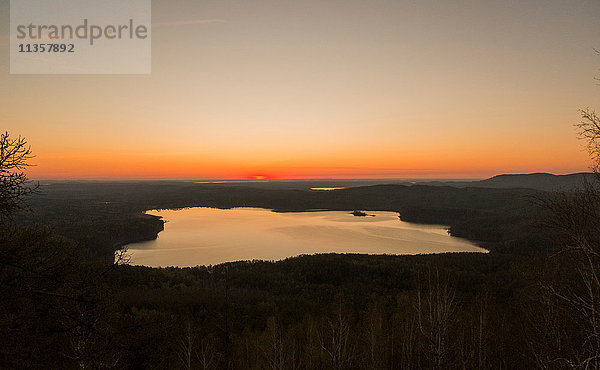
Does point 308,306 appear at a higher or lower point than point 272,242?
higher

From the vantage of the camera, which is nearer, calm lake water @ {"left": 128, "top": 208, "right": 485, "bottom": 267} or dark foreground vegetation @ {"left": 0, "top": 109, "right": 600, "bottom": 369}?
dark foreground vegetation @ {"left": 0, "top": 109, "right": 600, "bottom": 369}

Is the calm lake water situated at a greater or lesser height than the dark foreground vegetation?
lesser

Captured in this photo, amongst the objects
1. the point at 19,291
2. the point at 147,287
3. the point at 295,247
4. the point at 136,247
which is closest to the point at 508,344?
the point at 19,291

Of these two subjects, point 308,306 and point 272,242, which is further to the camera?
point 272,242

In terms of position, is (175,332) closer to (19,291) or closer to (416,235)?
(19,291)

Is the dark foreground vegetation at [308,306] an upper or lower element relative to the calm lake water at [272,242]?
upper
